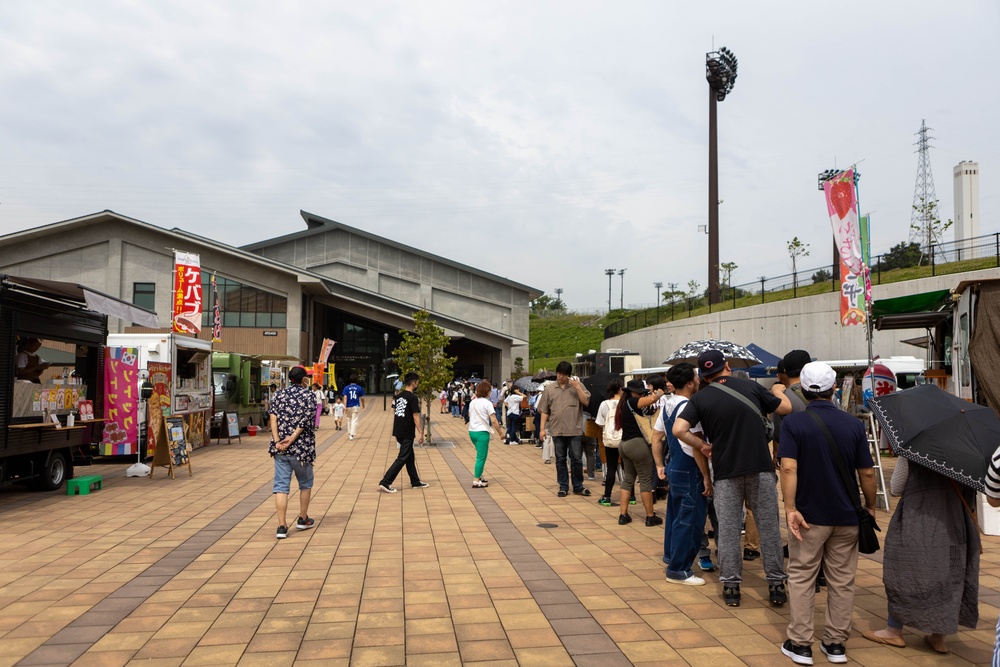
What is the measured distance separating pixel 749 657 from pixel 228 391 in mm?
19260

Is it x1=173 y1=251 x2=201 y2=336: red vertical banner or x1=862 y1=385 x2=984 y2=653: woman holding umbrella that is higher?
x1=173 y1=251 x2=201 y2=336: red vertical banner

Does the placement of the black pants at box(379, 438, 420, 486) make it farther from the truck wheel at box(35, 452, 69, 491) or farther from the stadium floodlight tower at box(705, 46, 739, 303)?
the stadium floodlight tower at box(705, 46, 739, 303)

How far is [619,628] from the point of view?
4680 mm

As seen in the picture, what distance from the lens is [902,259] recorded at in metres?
25.6

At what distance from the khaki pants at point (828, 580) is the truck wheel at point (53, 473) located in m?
9.97

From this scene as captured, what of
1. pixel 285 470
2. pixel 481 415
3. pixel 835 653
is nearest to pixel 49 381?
pixel 285 470

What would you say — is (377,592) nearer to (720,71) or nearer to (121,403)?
(121,403)

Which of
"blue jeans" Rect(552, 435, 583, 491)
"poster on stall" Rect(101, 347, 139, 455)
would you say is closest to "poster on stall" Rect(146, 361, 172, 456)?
"poster on stall" Rect(101, 347, 139, 455)

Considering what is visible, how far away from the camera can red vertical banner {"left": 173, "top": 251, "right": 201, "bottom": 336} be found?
58.4ft

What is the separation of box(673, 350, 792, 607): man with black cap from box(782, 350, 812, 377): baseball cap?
0.26m

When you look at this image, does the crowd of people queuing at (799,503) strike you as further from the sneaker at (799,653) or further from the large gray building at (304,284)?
the large gray building at (304,284)

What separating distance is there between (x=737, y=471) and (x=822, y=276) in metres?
24.6

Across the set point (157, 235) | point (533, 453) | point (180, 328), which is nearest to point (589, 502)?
point (533, 453)

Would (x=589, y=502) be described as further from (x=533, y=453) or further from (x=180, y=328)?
(x=180, y=328)
